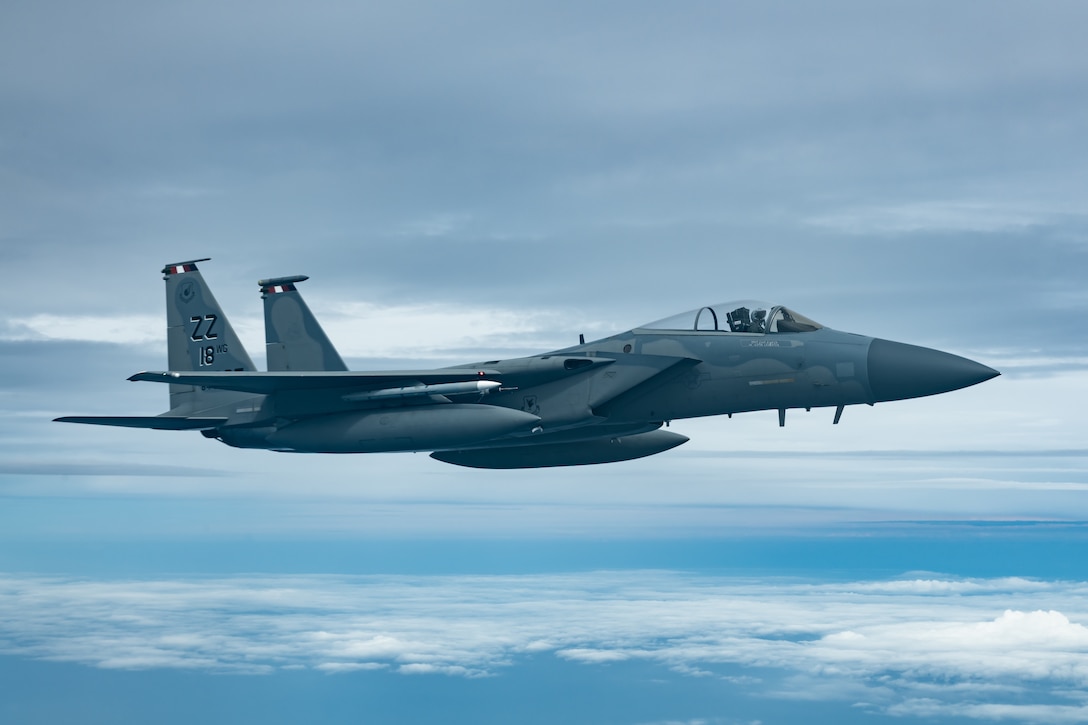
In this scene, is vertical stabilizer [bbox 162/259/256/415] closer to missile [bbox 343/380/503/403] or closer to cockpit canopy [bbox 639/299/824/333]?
missile [bbox 343/380/503/403]

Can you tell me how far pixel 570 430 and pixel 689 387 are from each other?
3.21 meters

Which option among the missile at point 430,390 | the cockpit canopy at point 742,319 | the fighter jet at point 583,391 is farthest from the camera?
the missile at point 430,390

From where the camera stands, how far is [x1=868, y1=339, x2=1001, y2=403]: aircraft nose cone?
66.2 ft

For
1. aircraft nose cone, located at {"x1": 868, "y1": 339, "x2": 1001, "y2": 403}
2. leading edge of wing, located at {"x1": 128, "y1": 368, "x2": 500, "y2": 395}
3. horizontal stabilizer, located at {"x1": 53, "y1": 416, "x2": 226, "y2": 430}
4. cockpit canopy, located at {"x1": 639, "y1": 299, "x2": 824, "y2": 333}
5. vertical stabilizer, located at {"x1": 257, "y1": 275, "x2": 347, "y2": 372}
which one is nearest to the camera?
aircraft nose cone, located at {"x1": 868, "y1": 339, "x2": 1001, "y2": 403}

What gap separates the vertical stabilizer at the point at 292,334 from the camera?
2634 centimetres

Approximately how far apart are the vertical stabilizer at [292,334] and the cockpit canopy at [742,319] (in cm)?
824

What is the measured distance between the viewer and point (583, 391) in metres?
22.7

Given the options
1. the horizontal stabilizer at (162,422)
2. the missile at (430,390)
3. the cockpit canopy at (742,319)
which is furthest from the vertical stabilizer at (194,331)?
the cockpit canopy at (742,319)

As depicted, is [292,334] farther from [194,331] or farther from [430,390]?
[430,390]

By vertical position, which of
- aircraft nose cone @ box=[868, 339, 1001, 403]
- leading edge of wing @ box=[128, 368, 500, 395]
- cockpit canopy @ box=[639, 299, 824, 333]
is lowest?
aircraft nose cone @ box=[868, 339, 1001, 403]

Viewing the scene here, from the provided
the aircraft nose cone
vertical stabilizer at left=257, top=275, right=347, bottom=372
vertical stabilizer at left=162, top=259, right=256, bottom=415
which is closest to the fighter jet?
the aircraft nose cone

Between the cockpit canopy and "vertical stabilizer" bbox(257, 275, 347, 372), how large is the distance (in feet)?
27.0

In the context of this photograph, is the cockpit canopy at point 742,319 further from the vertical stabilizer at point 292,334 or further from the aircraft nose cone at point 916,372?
the vertical stabilizer at point 292,334

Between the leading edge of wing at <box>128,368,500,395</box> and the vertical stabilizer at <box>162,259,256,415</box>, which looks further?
the vertical stabilizer at <box>162,259,256,415</box>
